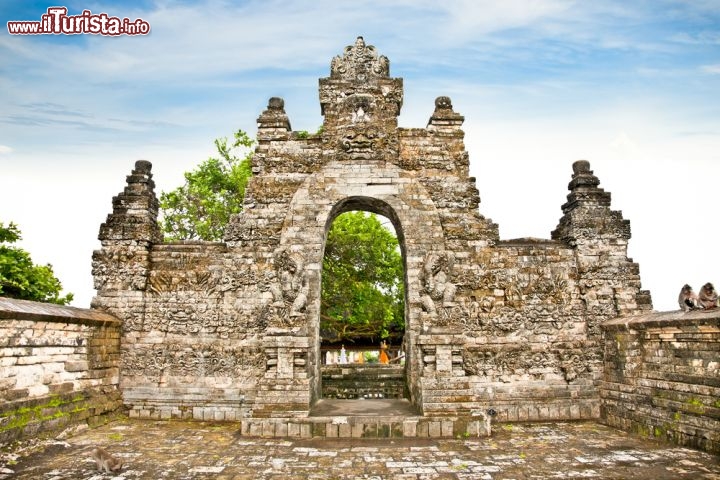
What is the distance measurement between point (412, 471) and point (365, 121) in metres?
7.06

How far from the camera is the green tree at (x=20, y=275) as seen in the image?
12453mm

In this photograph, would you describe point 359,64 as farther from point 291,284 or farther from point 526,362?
point 526,362

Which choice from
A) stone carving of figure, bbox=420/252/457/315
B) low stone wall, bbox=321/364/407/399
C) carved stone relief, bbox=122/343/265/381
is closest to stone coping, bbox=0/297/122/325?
carved stone relief, bbox=122/343/265/381

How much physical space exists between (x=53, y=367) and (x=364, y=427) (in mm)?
5114

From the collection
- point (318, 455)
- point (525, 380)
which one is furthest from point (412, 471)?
point (525, 380)

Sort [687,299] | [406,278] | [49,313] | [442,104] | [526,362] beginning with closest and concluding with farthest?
[687,299], [49,313], [526,362], [406,278], [442,104]

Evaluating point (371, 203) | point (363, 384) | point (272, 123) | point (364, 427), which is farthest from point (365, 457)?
point (272, 123)

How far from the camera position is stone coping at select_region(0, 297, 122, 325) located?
6746mm

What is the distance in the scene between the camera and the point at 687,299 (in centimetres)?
733

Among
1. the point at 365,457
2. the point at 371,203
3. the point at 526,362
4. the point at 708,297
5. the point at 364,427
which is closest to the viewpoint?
the point at 365,457

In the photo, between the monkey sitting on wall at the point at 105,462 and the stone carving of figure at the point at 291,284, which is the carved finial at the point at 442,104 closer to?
the stone carving of figure at the point at 291,284

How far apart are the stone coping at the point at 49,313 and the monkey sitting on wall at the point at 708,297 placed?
9.95m

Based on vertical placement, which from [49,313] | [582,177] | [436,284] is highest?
[582,177]

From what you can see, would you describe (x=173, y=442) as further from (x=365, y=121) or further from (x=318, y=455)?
(x=365, y=121)
